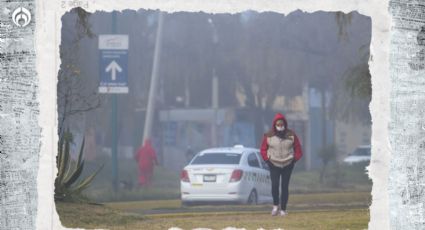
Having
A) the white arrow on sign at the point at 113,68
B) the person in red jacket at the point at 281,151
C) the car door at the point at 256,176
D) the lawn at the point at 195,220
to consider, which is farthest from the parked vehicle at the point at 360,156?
the person in red jacket at the point at 281,151

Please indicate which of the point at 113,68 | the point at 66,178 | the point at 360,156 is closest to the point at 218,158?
the point at 113,68

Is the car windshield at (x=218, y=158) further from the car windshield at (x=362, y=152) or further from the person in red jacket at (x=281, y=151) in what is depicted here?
the car windshield at (x=362, y=152)

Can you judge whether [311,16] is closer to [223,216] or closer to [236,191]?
[236,191]

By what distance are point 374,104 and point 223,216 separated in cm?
491

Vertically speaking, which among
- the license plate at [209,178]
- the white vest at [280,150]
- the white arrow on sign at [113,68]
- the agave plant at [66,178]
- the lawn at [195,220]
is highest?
the white arrow on sign at [113,68]

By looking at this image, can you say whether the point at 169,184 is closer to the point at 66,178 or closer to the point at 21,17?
the point at 66,178

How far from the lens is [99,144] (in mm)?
40750

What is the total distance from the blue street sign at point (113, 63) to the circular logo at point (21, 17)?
7.63 metres

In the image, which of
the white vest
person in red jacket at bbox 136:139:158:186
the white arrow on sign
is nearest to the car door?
the white arrow on sign

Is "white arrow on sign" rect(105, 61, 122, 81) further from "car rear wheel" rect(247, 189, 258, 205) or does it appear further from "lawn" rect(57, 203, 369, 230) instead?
"lawn" rect(57, 203, 369, 230)

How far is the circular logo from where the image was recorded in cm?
1093

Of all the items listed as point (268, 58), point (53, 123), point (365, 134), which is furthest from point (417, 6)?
point (365, 134)

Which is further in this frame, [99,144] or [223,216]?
[99,144]

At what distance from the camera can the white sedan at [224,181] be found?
20422 mm
